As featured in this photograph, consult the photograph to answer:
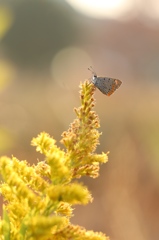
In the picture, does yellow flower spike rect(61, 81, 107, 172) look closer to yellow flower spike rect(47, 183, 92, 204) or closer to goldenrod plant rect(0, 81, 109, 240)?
goldenrod plant rect(0, 81, 109, 240)

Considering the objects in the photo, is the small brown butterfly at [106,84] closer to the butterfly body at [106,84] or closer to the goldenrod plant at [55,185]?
the butterfly body at [106,84]

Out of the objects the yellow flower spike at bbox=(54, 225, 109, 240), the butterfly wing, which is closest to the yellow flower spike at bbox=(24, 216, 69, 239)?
the yellow flower spike at bbox=(54, 225, 109, 240)

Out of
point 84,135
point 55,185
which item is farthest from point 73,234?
point 84,135

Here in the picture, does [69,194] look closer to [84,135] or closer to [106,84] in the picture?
[84,135]

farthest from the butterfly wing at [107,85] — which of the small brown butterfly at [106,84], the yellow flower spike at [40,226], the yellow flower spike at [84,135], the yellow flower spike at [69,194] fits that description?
the yellow flower spike at [40,226]

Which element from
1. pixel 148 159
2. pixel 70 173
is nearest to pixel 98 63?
pixel 148 159

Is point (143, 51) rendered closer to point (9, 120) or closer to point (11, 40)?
point (11, 40)
